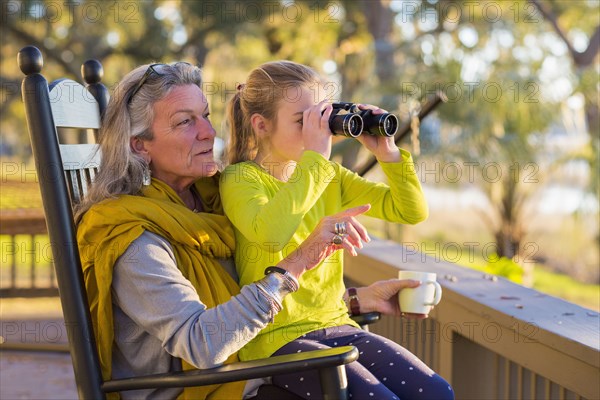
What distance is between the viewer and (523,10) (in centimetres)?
1341

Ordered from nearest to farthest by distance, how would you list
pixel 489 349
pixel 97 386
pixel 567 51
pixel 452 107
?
→ 1. pixel 97 386
2. pixel 489 349
3. pixel 452 107
4. pixel 567 51

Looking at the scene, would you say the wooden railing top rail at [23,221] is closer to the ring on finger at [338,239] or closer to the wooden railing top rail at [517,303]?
the wooden railing top rail at [517,303]

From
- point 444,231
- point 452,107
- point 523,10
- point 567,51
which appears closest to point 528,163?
point 452,107

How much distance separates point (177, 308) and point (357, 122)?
0.58 meters

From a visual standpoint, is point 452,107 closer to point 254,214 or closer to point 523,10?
point 523,10

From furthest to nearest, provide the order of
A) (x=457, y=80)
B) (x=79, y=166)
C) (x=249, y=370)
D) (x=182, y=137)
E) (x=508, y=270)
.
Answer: (x=457, y=80) → (x=508, y=270) → (x=79, y=166) → (x=182, y=137) → (x=249, y=370)

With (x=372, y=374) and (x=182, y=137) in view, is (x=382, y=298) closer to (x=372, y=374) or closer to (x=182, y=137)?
(x=372, y=374)

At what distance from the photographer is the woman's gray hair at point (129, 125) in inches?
68.1

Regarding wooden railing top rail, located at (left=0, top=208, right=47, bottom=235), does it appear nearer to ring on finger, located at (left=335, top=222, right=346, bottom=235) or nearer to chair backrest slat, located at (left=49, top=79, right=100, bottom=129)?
chair backrest slat, located at (left=49, top=79, right=100, bottom=129)

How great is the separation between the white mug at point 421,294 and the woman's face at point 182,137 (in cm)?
57

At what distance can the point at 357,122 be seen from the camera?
5.83 feet

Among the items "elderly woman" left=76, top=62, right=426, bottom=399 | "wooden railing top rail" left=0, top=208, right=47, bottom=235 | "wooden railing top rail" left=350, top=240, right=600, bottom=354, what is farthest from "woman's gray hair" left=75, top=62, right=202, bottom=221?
"wooden railing top rail" left=0, top=208, right=47, bottom=235

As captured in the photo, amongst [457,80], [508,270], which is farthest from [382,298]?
[457,80]

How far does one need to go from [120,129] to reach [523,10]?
41.8 ft
